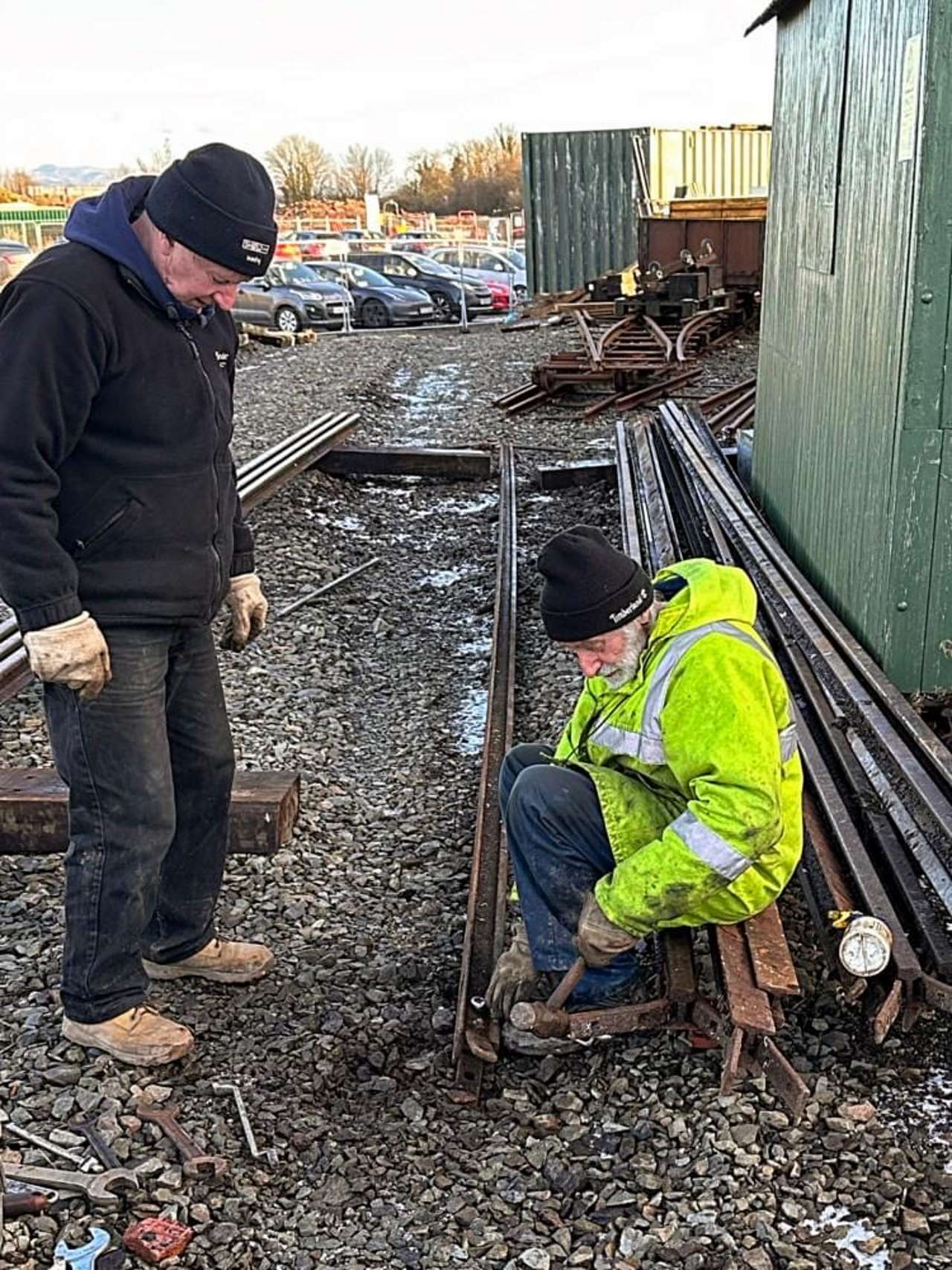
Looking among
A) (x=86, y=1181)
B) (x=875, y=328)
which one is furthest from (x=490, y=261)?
(x=86, y=1181)

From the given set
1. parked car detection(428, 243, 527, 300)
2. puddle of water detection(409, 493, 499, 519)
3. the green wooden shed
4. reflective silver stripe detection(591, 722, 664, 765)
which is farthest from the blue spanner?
parked car detection(428, 243, 527, 300)

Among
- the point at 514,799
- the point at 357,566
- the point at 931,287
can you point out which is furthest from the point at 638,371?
the point at 514,799

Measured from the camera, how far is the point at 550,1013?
3584mm

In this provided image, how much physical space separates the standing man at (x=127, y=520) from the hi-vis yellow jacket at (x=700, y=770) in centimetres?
120

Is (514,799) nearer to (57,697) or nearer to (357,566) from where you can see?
(57,697)

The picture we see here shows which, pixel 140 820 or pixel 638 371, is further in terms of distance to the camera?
pixel 638 371

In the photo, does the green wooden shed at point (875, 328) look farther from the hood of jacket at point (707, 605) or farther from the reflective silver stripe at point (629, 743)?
the reflective silver stripe at point (629, 743)

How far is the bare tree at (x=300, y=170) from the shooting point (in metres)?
78.2

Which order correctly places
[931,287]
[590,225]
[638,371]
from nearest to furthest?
[931,287]
[638,371]
[590,225]

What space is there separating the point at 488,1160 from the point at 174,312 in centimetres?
232

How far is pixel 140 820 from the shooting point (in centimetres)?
366

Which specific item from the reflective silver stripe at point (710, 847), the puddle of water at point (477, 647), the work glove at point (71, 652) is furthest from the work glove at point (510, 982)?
the puddle of water at point (477, 647)

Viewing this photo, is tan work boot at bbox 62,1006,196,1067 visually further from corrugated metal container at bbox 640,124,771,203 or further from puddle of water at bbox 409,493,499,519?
corrugated metal container at bbox 640,124,771,203

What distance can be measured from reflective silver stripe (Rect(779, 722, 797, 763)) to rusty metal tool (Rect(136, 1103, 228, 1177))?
179 centimetres
